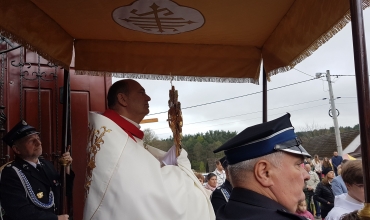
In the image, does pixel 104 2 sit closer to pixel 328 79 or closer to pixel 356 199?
pixel 356 199

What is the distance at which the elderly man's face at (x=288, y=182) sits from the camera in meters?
1.68

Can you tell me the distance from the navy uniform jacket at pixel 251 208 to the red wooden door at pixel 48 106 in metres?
3.11

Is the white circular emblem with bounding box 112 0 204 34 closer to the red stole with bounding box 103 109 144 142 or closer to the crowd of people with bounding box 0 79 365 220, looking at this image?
the crowd of people with bounding box 0 79 365 220

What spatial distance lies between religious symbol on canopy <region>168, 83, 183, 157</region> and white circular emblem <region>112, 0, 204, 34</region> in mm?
639

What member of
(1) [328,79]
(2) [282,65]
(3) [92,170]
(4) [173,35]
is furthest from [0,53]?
(1) [328,79]

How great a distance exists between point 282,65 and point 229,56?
629 millimetres

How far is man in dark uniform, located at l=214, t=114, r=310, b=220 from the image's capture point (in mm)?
1659

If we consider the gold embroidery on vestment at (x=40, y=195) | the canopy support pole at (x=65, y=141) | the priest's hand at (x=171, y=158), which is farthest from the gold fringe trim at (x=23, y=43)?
the priest's hand at (x=171, y=158)

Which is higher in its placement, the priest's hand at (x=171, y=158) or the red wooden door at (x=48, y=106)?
A: the red wooden door at (x=48, y=106)

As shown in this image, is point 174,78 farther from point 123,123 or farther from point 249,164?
point 249,164

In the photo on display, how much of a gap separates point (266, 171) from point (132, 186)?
0.99 meters

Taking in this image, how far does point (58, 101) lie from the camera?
179 inches

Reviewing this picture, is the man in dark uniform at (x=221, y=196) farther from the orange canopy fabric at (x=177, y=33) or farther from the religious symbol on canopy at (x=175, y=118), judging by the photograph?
the orange canopy fabric at (x=177, y=33)

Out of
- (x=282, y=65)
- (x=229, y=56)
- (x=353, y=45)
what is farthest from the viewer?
(x=229, y=56)
